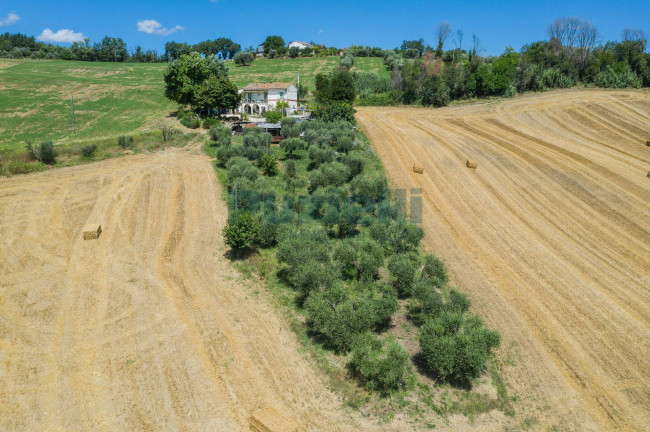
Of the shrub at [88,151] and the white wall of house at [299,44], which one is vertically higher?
the white wall of house at [299,44]

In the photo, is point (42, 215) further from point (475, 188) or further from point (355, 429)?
point (475, 188)

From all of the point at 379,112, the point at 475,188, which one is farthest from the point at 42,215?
the point at 379,112

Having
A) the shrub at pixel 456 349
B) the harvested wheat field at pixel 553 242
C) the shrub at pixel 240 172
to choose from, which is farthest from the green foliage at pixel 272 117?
the shrub at pixel 456 349

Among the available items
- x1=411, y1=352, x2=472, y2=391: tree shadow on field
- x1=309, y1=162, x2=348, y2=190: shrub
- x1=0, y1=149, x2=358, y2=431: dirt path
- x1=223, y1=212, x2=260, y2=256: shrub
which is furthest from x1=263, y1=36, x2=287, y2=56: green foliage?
x1=411, y1=352, x2=472, y2=391: tree shadow on field

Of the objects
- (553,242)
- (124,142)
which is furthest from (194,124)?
(553,242)

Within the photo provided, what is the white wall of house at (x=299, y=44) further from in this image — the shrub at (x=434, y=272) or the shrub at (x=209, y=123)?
the shrub at (x=434, y=272)
